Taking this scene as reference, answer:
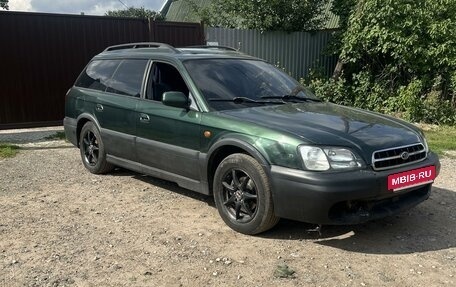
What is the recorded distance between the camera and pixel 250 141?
4066 millimetres

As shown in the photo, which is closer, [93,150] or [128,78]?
[128,78]

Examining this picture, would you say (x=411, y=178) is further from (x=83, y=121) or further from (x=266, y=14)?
(x=266, y=14)

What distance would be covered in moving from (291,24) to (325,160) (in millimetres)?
10148

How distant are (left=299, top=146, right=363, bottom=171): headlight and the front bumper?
0.21ft

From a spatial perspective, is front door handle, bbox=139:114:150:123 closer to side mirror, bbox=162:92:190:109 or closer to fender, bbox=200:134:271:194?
side mirror, bbox=162:92:190:109

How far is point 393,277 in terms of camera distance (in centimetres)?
342

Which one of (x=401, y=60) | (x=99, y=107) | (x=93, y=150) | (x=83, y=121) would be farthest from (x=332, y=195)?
(x=401, y=60)

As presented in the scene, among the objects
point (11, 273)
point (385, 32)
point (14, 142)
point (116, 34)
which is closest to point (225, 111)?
point (11, 273)

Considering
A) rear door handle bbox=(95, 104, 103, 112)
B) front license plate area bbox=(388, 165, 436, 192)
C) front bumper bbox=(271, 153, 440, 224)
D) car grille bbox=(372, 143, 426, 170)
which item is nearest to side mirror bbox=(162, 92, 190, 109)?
front bumper bbox=(271, 153, 440, 224)

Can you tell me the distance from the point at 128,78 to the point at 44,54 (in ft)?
16.6

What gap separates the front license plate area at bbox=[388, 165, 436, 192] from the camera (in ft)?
12.5

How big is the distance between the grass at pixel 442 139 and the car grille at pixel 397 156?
396 centimetres

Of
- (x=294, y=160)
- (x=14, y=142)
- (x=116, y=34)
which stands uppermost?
(x=116, y=34)

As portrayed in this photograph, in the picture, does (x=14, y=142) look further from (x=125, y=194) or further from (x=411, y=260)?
(x=411, y=260)
